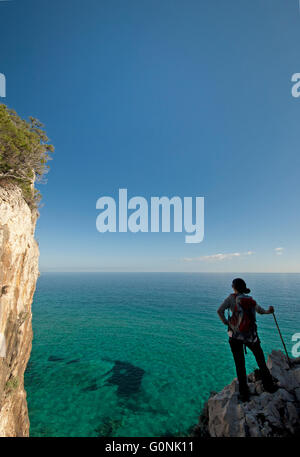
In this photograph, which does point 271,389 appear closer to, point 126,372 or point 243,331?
point 243,331

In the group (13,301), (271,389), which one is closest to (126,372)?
(13,301)

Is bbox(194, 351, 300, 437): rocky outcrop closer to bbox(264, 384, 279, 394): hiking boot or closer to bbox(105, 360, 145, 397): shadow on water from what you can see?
bbox(264, 384, 279, 394): hiking boot

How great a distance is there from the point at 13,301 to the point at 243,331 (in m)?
12.4

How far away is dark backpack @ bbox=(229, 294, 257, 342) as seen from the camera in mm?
4836

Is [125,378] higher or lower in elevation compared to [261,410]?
lower

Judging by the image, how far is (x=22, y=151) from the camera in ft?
36.7

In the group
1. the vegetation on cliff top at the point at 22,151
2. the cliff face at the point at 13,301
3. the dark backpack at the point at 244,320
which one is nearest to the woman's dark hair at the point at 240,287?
the dark backpack at the point at 244,320

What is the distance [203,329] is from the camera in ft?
120

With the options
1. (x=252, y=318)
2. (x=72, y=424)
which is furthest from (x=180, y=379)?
(x=252, y=318)

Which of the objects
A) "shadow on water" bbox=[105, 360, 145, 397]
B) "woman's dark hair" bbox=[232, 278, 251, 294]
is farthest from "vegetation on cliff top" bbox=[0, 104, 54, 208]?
"shadow on water" bbox=[105, 360, 145, 397]

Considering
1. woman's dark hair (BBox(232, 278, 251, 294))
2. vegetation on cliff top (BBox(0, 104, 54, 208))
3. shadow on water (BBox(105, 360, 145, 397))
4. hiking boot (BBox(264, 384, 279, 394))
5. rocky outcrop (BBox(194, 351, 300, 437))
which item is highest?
vegetation on cliff top (BBox(0, 104, 54, 208))

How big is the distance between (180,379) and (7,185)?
2589cm

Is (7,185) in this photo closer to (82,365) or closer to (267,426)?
(267,426)

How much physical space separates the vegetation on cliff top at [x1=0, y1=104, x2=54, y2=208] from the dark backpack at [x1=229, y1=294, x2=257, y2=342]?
13148mm
